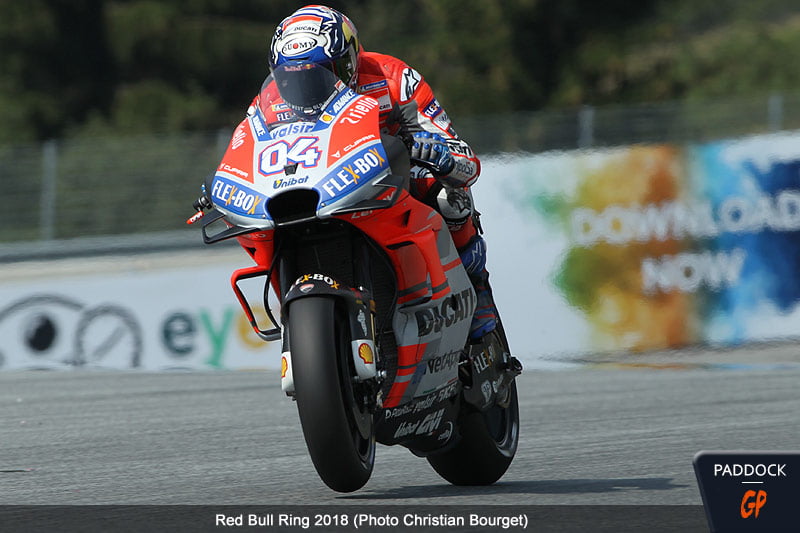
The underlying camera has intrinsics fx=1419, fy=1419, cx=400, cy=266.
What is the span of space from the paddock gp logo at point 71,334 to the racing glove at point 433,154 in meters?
8.20

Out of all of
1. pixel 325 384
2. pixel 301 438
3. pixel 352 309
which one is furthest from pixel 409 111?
pixel 301 438

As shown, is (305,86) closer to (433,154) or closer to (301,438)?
(433,154)

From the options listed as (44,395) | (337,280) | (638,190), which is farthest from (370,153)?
(638,190)

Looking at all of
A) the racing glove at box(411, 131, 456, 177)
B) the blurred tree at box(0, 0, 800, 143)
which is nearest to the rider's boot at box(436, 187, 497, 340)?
the racing glove at box(411, 131, 456, 177)

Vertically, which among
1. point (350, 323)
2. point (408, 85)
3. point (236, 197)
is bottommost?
point (350, 323)

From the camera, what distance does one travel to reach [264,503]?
4.69 metres

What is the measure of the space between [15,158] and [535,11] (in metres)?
15.1

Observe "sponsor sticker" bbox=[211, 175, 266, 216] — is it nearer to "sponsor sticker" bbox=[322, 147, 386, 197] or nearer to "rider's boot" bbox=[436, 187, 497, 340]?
"sponsor sticker" bbox=[322, 147, 386, 197]

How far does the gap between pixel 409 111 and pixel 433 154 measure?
0.28 meters

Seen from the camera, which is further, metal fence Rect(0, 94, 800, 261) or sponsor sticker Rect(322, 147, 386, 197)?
metal fence Rect(0, 94, 800, 261)

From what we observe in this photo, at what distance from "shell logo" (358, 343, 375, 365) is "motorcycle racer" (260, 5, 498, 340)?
0.80m

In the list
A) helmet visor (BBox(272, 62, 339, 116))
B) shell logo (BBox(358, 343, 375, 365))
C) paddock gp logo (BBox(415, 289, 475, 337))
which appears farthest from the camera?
paddock gp logo (BBox(415, 289, 475, 337))

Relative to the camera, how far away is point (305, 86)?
468 cm

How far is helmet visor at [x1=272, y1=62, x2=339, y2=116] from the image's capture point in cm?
466
